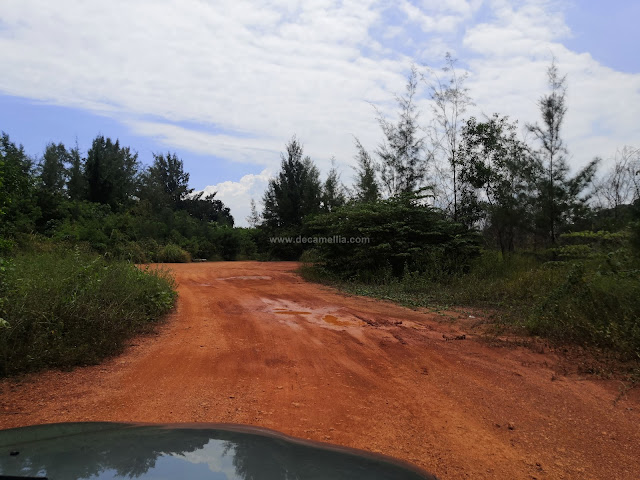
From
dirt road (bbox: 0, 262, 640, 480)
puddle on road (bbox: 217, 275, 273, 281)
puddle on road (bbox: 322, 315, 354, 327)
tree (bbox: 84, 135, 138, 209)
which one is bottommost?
dirt road (bbox: 0, 262, 640, 480)

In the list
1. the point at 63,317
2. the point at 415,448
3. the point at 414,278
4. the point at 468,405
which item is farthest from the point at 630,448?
the point at 414,278

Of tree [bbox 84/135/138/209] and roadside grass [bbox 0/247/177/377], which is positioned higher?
tree [bbox 84/135/138/209]

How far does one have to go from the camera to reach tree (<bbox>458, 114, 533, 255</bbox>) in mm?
14422

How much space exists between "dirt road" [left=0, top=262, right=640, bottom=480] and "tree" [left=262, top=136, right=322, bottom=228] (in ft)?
68.1

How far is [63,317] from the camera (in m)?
5.37

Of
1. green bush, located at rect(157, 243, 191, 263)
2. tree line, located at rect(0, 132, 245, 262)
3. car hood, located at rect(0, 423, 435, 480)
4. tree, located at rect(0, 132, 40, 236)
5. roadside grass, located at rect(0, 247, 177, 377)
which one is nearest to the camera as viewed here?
car hood, located at rect(0, 423, 435, 480)

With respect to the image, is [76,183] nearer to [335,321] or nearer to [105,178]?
[105,178]

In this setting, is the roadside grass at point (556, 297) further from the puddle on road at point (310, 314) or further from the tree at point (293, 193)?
the tree at point (293, 193)

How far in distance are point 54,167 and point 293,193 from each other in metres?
17.9

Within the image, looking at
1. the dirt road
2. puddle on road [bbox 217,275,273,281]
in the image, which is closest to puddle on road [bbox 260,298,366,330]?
the dirt road

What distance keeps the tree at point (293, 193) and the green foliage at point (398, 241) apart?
1175 cm

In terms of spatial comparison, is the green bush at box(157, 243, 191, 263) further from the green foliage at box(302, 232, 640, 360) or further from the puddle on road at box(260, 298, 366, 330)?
the puddle on road at box(260, 298, 366, 330)

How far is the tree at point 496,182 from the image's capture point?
568 inches

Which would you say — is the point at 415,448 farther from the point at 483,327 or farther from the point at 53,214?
the point at 53,214
